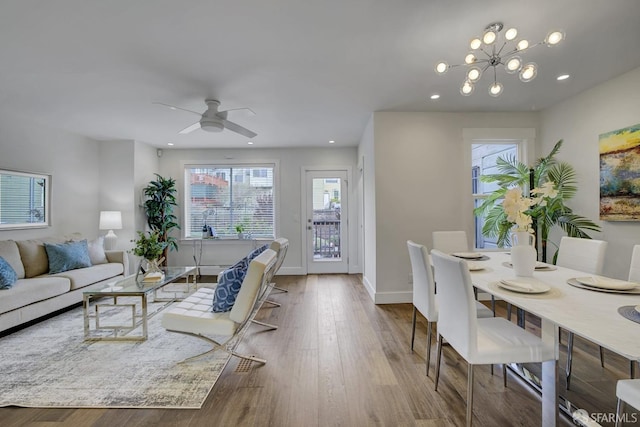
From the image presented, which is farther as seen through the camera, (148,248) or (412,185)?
(412,185)

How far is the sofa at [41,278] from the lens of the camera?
2.85m

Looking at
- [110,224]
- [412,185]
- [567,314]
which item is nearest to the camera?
[567,314]

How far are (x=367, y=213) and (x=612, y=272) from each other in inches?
111

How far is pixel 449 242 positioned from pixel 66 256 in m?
4.60

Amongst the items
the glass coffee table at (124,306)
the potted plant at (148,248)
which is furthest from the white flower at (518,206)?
the potted plant at (148,248)

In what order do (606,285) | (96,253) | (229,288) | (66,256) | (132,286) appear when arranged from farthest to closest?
(96,253)
(66,256)
(132,286)
(229,288)
(606,285)

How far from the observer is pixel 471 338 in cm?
158

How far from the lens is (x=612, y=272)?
10.3 feet

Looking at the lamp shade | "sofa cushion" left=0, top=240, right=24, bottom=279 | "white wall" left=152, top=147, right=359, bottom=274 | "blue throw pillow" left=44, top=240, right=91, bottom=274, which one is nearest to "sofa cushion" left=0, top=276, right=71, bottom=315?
"sofa cushion" left=0, top=240, right=24, bottom=279

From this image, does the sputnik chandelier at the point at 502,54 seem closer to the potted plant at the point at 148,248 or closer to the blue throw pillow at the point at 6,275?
the potted plant at the point at 148,248

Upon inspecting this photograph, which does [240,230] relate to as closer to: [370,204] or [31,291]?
[370,204]

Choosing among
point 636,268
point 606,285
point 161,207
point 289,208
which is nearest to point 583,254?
point 636,268

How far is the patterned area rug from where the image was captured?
192cm

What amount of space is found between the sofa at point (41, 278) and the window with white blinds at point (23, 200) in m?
0.49
